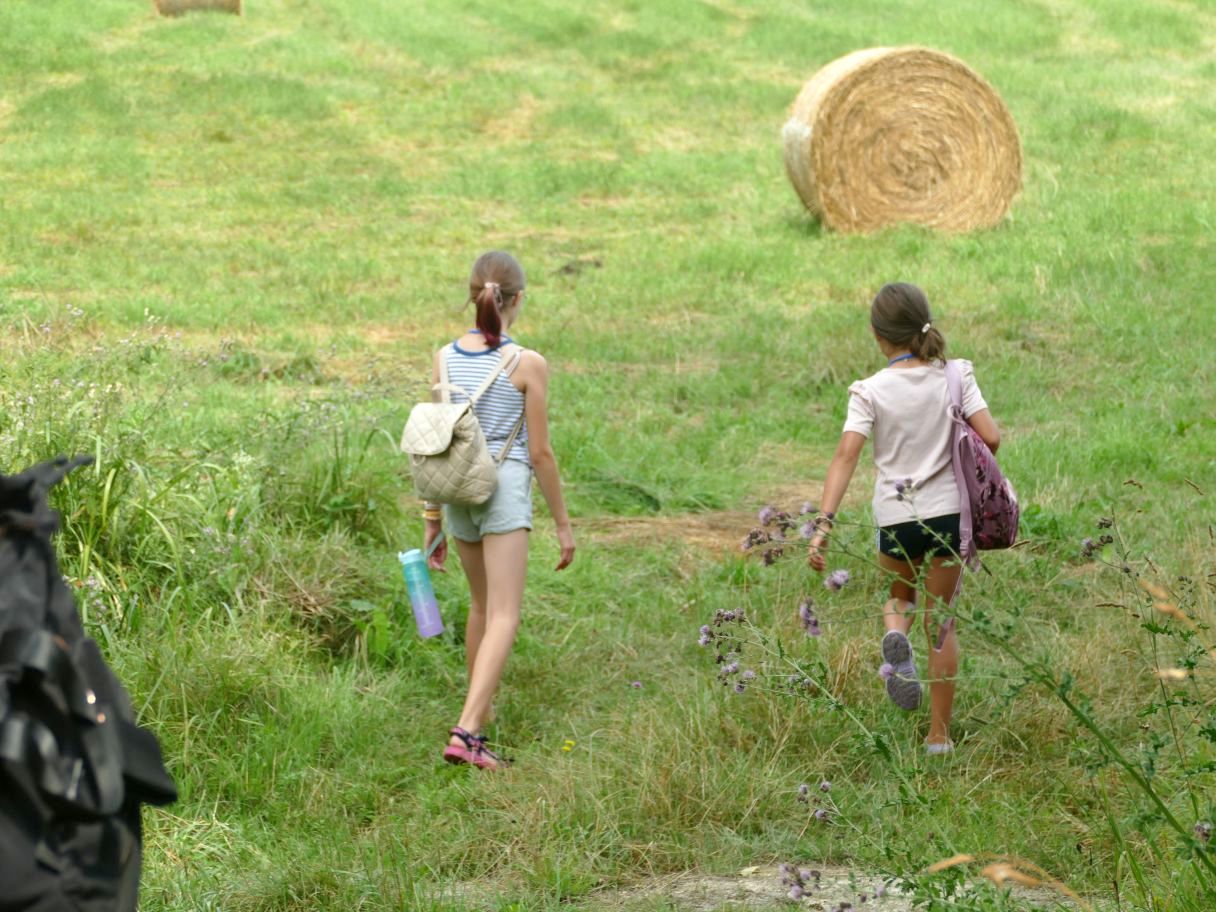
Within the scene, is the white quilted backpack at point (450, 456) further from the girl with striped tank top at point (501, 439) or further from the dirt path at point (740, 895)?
the dirt path at point (740, 895)

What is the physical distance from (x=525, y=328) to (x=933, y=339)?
6802mm

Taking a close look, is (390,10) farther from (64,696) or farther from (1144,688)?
(64,696)

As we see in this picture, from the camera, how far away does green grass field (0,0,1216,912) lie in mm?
4305

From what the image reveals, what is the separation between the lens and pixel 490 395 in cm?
534

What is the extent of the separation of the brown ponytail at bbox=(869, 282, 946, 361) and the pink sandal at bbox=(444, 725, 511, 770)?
1.83 metres

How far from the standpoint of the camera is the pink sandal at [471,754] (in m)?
5.03

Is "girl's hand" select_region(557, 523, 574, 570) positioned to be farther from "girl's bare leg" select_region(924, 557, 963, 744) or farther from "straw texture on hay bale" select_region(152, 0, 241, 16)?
"straw texture on hay bale" select_region(152, 0, 241, 16)

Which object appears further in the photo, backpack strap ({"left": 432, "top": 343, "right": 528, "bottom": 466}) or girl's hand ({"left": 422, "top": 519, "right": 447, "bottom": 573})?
girl's hand ({"left": 422, "top": 519, "right": 447, "bottom": 573})

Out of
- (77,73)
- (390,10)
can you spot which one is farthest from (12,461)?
(390,10)

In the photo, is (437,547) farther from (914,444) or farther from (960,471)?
(960,471)

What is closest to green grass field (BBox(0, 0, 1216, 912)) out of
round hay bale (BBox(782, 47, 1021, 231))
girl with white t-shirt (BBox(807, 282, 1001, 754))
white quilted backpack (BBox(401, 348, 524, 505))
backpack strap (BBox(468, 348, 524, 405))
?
girl with white t-shirt (BBox(807, 282, 1001, 754))

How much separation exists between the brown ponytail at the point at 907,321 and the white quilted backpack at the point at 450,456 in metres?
1.34

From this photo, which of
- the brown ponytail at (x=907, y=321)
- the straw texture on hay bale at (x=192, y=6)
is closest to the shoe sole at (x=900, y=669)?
the brown ponytail at (x=907, y=321)

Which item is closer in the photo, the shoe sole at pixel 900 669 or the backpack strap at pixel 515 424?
the shoe sole at pixel 900 669
